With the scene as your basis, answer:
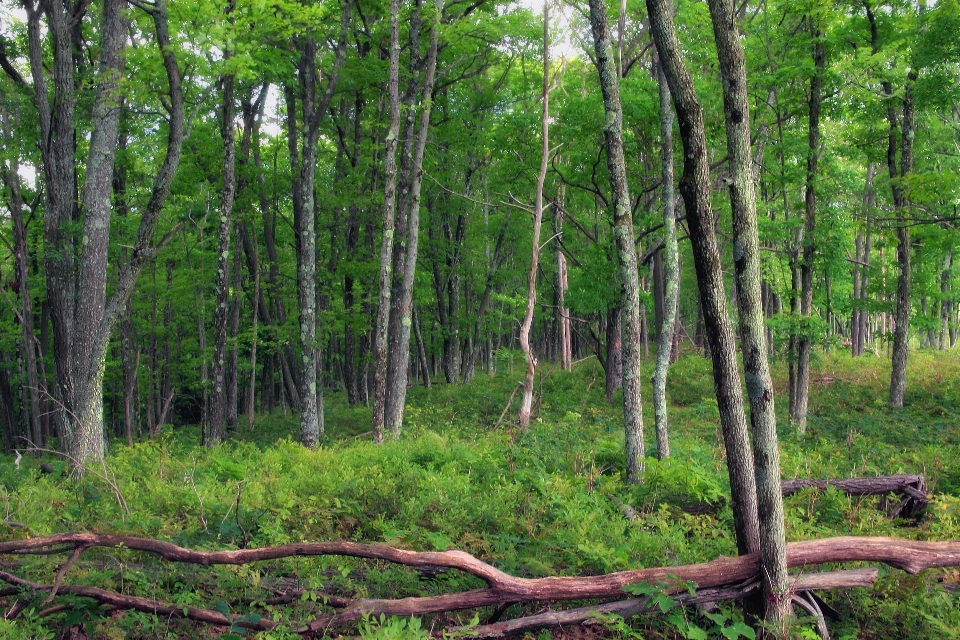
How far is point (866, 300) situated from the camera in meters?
15.0

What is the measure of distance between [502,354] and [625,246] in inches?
311

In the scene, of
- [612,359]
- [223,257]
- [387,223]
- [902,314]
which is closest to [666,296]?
[387,223]

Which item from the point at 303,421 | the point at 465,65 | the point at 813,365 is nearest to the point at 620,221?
the point at 303,421

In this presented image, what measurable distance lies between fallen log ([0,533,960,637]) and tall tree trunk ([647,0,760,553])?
488mm

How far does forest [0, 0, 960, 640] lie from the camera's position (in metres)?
4.53

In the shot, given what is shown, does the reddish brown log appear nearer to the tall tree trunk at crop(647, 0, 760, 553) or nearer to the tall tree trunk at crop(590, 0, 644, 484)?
the tall tree trunk at crop(647, 0, 760, 553)

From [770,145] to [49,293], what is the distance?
656 inches

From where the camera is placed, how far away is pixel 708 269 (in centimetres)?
449

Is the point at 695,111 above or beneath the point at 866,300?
above

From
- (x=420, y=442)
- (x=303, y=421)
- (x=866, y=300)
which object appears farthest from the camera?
(x=866, y=300)

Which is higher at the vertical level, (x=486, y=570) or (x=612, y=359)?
(x=612, y=359)

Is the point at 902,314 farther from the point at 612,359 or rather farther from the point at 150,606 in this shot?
the point at 150,606

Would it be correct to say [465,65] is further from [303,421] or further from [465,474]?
[465,474]

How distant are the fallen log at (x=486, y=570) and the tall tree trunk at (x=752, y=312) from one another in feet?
0.75
